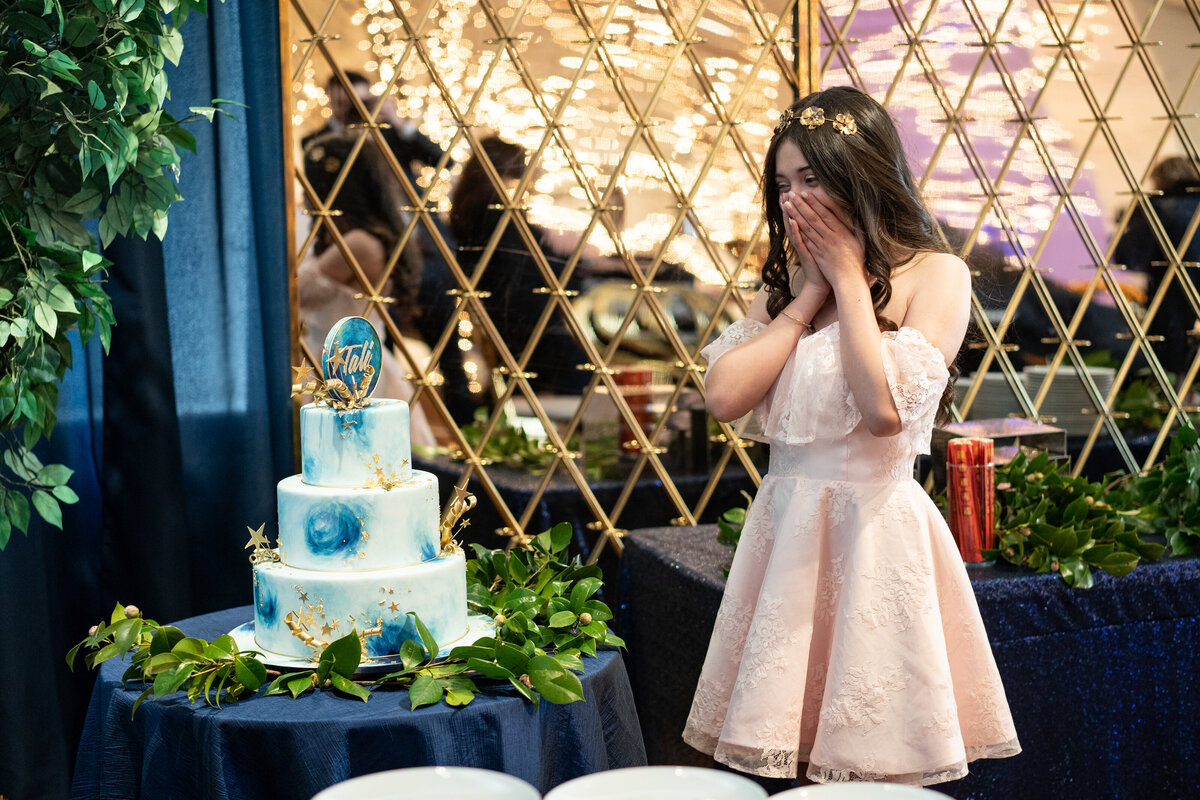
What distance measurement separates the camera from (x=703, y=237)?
2285 mm

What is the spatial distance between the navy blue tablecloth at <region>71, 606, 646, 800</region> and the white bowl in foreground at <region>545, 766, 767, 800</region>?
53 centimetres

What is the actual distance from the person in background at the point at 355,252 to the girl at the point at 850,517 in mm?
876

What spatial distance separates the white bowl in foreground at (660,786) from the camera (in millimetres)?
591

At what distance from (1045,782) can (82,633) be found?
161cm

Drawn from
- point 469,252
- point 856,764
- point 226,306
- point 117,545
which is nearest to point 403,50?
point 469,252

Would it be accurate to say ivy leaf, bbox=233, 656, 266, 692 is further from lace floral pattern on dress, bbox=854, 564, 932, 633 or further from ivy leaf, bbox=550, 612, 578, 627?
lace floral pattern on dress, bbox=854, 564, 932, 633

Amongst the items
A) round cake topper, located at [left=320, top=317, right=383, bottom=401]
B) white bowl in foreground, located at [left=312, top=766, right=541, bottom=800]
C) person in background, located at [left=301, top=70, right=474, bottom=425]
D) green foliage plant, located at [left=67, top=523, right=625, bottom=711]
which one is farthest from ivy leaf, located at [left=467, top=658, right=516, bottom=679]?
person in background, located at [left=301, top=70, right=474, bottom=425]

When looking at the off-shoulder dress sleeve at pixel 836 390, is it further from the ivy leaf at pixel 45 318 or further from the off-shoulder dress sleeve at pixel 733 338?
the ivy leaf at pixel 45 318

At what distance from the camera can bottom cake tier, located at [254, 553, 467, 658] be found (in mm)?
1194

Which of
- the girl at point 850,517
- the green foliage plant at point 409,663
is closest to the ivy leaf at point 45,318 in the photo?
the green foliage plant at point 409,663

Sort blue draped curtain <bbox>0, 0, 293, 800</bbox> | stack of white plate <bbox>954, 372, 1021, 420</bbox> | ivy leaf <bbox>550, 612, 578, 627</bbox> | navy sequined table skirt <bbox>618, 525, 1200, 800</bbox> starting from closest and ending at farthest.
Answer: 1. ivy leaf <bbox>550, 612, 578, 627</bbox>
2. navy sequined table skirt <bbox>618, 525, 1200, 800</bbox>
3. blue draped curtain <bbox>0, 0, 293, 800</bbox>
4. stack of white plate <bbox>954, 372, 1021, 420</bbox>

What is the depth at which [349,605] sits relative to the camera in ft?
3.92

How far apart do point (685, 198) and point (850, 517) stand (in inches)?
43.7

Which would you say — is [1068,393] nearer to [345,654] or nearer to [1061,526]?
[1061,526]
